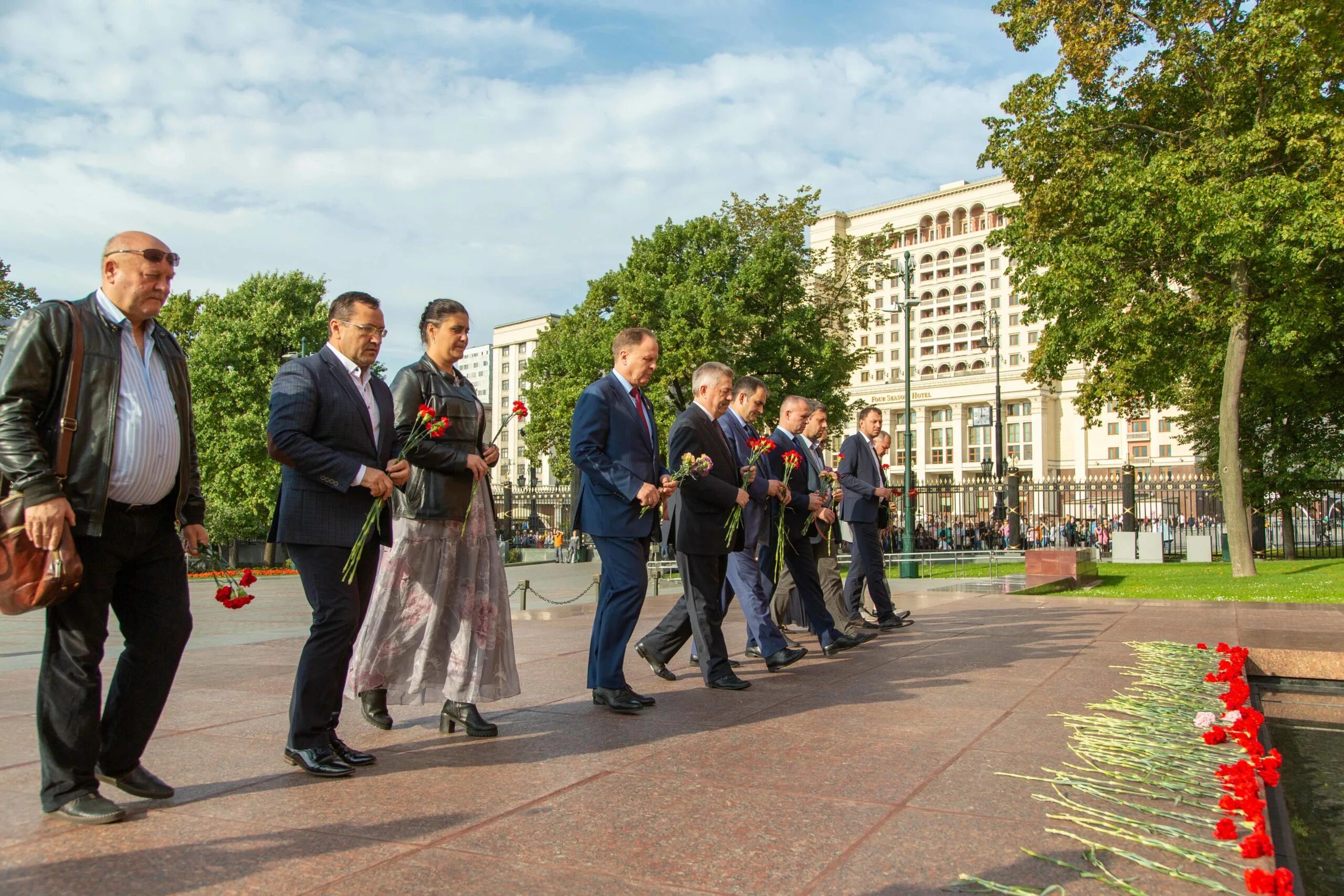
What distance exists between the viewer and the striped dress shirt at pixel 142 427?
3494mm

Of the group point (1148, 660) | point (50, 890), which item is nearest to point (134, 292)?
point (50, 890)

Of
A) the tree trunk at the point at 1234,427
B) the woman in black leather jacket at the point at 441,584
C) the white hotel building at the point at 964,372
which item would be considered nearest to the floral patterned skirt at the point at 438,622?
the woman in black leather jacket at the point at 441,584

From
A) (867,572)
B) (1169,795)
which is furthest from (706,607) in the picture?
(867,572)

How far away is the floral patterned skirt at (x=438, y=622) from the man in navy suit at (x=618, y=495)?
0.69m

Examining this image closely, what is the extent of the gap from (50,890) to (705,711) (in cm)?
321

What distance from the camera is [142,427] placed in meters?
3.57

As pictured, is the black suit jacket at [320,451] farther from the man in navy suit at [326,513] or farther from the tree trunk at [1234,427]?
the tree trunk at [1234,427]

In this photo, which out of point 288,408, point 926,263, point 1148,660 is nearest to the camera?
point 288,408

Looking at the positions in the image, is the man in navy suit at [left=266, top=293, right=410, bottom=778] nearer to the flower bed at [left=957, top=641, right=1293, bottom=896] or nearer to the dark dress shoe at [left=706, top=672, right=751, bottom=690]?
the dark dress shoe at [left=706, top=672, right=751, bottom=690]

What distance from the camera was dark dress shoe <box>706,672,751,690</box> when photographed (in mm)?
6051

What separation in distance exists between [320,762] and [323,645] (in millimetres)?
444

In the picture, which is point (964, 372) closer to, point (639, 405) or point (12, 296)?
point (12, 296)

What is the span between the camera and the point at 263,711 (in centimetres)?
536

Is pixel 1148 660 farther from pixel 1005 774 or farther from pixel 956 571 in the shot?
pixel 956 571
